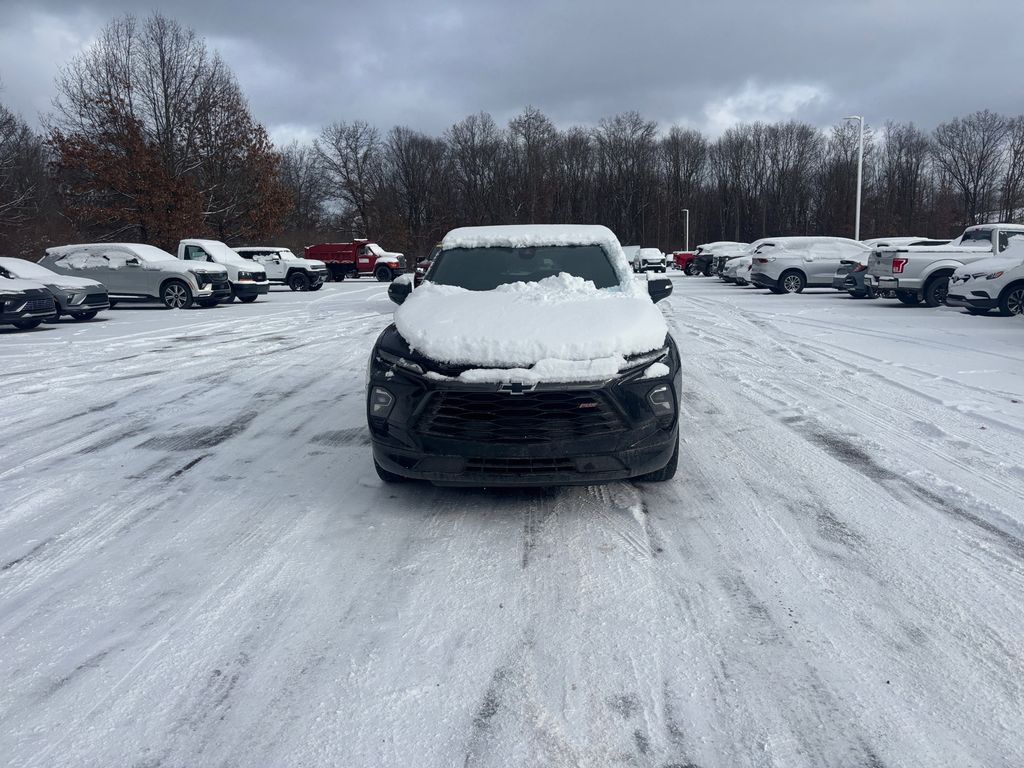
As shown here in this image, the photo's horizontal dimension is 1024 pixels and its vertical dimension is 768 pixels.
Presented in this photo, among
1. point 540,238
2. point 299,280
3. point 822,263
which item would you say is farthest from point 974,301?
point 299,280

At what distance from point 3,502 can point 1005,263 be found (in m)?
16.2

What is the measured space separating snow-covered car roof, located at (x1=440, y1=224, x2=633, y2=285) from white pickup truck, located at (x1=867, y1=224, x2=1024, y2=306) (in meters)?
13.3

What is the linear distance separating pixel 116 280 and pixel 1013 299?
2120cm

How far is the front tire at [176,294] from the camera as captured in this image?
20.8 m

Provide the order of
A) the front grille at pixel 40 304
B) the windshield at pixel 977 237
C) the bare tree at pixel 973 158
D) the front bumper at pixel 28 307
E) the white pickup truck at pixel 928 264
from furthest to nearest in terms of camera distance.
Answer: the bare tree at pixel 973 158
the windshield at pixel 977 237
the white pickup truck at pixel 928 264
the front grille at pixel 40 304
the front bumper at pixel 28 307

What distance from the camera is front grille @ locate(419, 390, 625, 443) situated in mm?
4121

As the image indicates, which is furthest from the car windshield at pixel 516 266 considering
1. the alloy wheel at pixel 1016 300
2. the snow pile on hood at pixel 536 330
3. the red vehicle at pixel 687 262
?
the red vehicle at pixel 687 262

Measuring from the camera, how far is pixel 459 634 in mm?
3125

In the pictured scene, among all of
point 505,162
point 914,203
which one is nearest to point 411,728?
point 505,162

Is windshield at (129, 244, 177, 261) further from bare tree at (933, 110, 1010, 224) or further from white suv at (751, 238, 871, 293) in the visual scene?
bare tree at (933, 110, 1010, 224)

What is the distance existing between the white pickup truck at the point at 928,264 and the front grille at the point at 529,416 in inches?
609

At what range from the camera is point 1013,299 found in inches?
569

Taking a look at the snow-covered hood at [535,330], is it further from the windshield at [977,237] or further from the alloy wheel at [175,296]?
the alloy wheel at [175,296]

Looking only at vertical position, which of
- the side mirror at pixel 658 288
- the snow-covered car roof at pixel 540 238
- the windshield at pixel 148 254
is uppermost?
the windshield at pixel 148 254
